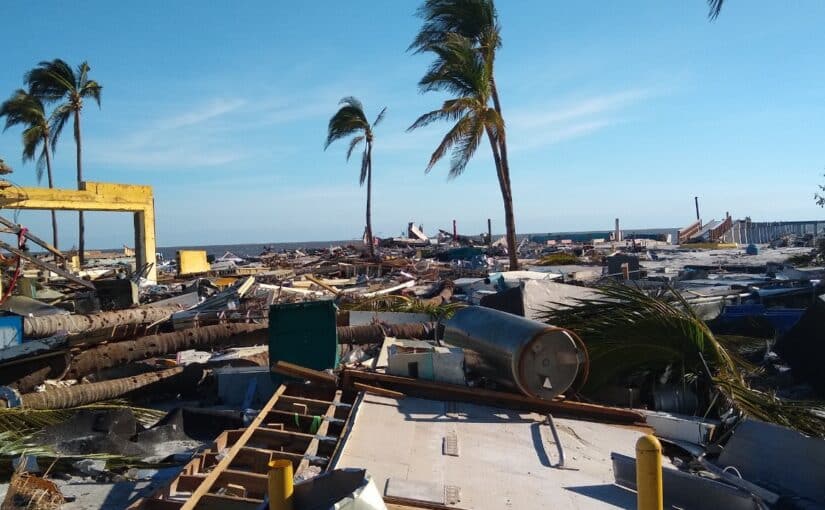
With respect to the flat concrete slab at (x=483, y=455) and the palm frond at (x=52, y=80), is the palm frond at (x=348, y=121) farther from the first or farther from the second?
the flat concrete slab at (x=483, y=455)

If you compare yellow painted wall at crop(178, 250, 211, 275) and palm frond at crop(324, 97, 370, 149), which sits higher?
palm frond at crop(324, 97, 370, 149)

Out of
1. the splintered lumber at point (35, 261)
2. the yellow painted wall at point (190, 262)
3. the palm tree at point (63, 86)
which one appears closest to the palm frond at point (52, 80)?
the palm tree at point (63, 86)

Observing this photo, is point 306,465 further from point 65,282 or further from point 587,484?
point 65,282

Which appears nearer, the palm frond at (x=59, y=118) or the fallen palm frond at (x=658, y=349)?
the fallen palm frond at (x=658, y=349)

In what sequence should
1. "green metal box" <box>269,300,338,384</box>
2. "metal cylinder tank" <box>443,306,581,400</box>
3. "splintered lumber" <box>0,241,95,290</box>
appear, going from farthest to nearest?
1. "splintered lumber" <box>0,241,95,290</box>
2. "green metal box" <box>269,300,338,384</box>
3. "metal cylinder tank" <box>443,306,581,400</box>

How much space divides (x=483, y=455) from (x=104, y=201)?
17.7m

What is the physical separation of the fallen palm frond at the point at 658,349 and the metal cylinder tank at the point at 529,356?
3.25 ft

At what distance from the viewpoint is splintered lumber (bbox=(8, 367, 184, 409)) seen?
691 cm

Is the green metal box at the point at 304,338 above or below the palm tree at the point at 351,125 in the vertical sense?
below

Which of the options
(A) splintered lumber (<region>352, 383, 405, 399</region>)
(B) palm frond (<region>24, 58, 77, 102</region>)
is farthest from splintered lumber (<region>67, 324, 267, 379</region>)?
(B) palm frond (<region>24, 58, 77, 102</region>)

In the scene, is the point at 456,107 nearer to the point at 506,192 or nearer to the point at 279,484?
the point at 506,192

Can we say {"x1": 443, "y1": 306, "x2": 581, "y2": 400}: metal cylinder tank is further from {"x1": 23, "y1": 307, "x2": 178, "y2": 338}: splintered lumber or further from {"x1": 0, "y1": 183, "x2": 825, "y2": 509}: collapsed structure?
{"x1": 23, "y1": 307, "x2": 178, "y2": 338}: splintered lumber

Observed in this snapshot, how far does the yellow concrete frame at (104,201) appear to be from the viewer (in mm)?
16641

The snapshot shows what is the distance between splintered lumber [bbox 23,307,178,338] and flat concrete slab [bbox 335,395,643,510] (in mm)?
6183
